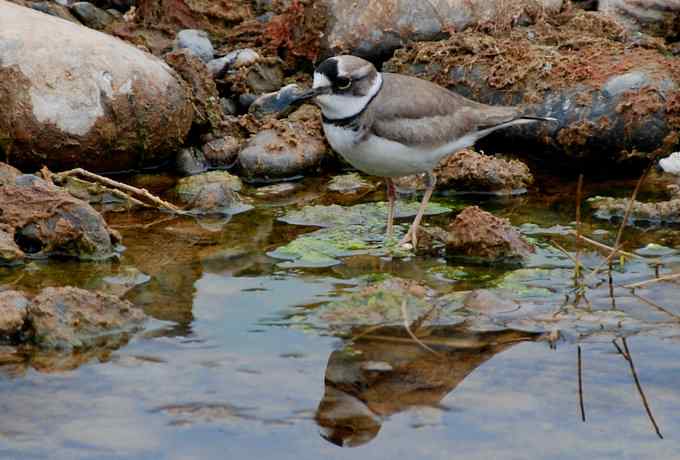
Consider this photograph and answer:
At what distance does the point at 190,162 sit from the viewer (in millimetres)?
10758

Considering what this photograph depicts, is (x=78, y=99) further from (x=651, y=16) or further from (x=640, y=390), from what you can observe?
(x=651, y=16)

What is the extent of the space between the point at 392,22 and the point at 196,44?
2059 millimetres

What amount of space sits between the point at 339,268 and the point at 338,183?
2168 millimetres

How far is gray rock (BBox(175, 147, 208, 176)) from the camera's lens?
1072 cm

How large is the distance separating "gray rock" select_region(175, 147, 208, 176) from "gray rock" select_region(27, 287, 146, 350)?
3568 mm

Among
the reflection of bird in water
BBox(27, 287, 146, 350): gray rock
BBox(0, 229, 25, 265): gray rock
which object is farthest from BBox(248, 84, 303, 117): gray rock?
the reflection of bird in water

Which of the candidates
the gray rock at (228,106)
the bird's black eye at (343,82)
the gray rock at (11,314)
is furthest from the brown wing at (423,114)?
the gray rock at (228,106)

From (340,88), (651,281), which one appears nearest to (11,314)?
(340,88)

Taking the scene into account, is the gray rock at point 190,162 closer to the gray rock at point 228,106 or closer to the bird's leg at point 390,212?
the gray rock at point 228,106

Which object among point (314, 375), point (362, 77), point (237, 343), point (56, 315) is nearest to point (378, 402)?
point (314, 375)

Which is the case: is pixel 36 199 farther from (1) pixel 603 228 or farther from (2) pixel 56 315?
(1) pixel 603 228

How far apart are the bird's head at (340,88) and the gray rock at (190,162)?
8.58ft

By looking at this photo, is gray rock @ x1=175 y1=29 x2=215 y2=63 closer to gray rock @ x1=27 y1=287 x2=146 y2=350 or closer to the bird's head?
the bird's head

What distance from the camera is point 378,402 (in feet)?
20.7
